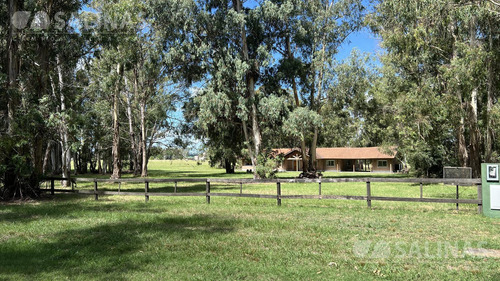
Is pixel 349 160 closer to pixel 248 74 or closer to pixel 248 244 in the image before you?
pixel 248 74

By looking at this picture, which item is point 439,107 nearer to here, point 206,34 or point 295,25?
point 295,25

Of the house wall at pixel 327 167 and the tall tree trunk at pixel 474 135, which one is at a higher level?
the tall tree trunk at pixel 474 135

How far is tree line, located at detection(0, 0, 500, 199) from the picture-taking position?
1508cm

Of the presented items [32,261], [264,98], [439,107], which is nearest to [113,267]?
[32,261]

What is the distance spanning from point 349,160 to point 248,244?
62.4m

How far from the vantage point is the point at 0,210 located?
476 inches

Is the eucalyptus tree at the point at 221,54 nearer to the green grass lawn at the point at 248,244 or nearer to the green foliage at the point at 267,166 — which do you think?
the green foliage at the point at 267,166

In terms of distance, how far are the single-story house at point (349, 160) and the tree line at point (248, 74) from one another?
66.3ft

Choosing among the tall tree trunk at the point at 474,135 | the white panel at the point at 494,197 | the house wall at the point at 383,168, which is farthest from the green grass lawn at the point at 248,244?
the house wall at the point at 383,168

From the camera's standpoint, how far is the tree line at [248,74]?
15.1 m

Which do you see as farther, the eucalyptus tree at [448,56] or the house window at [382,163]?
the house window at [382,163]

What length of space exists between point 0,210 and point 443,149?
33.1 metres

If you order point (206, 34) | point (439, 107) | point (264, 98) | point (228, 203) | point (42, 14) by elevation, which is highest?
point (206, 34)

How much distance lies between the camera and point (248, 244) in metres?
7.05
